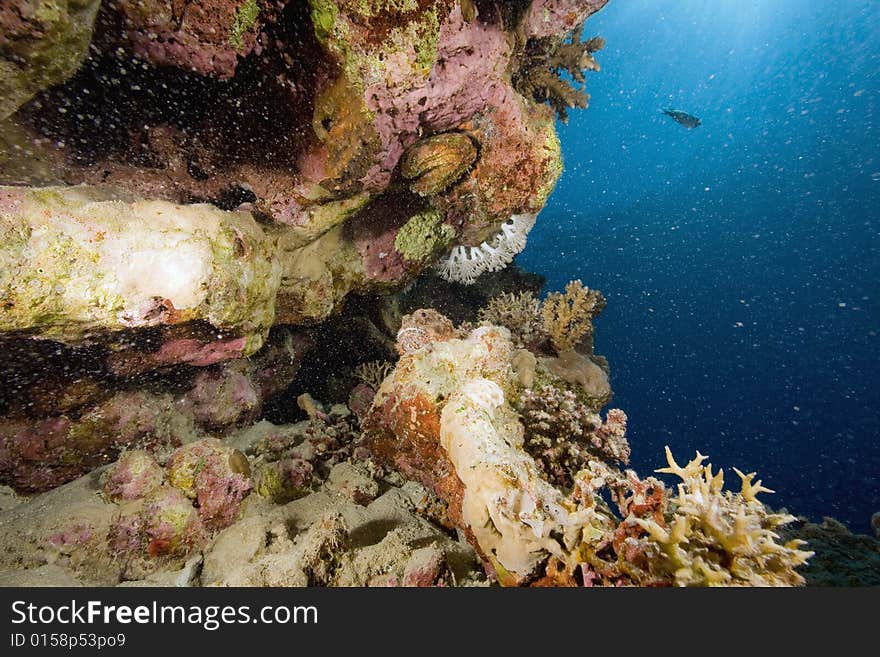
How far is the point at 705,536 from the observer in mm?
1910

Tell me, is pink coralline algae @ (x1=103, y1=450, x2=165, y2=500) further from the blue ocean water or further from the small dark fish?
the blue ocean water

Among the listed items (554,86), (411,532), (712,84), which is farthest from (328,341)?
(712,84)

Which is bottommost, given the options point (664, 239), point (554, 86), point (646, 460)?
point (554, 86)

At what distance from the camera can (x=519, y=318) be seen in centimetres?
561

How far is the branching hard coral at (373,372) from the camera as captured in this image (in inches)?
232

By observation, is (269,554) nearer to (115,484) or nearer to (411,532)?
(411,532)

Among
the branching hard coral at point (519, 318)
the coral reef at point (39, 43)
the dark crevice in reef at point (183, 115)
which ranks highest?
the branching hard coral at point (519, 318)

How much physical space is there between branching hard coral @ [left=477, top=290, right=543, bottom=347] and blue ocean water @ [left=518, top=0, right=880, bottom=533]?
124 ft

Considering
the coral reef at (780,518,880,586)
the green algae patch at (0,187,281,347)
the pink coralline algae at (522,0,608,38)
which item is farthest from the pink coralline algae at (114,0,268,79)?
the coral reef at (780,518,880,586)

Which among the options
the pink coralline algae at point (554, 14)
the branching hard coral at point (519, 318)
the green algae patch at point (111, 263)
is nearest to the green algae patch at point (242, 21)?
the green algae patch at point (111, 263)

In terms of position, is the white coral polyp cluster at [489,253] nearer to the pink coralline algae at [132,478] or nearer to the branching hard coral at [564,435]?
the branching hard coral at [564,435]

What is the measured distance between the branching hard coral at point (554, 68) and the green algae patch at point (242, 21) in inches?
116

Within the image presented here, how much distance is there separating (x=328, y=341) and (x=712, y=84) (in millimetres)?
99020

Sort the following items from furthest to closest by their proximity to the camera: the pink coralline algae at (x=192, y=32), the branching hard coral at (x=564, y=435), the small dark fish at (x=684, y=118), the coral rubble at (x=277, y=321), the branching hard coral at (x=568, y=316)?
1. the small dark fish at (x=684, y=118)
2. the branching hard coral at (x=568, y=316)
3. the branching hard coral at (x=564, y=435)
4. the pink coralline algae at (x=192, y=32)
5. the coral rubble at (x=277, y=321)
